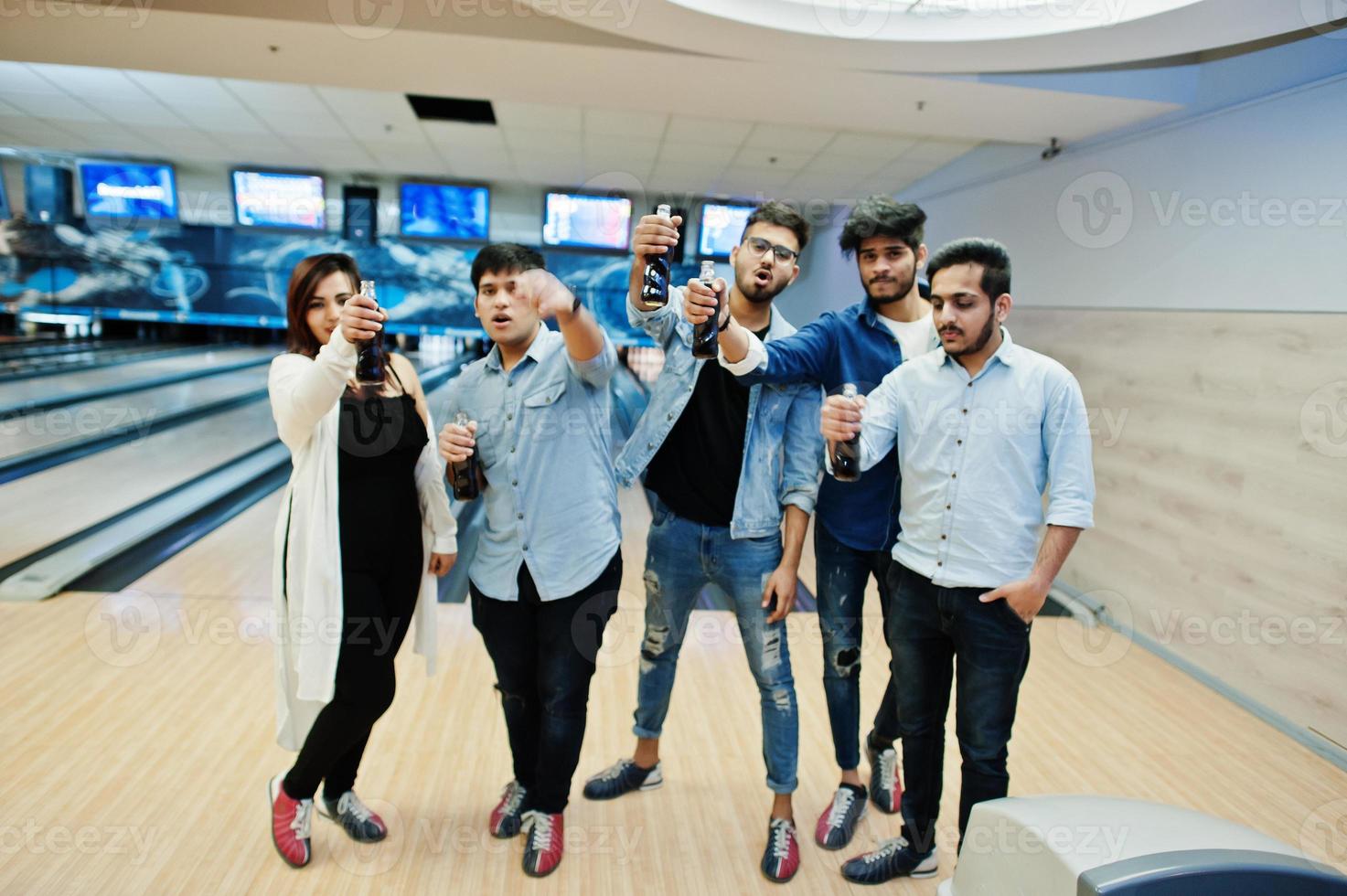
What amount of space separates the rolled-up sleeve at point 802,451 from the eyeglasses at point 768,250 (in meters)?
0.30

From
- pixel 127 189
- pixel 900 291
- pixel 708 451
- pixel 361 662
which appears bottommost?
pixel 361 662

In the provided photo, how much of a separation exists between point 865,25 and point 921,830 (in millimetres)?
2628

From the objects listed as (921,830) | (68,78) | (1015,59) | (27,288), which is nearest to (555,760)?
(921,830)

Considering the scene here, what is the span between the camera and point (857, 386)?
1.93m

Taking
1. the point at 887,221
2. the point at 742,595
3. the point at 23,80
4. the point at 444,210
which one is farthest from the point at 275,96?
the point at 742,595

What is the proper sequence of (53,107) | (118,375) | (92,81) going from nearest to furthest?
1. (92,81)
2. (53,107)
3. (118,375)

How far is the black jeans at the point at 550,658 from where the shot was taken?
1.69m

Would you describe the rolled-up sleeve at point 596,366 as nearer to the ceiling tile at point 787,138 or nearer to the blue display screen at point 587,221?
the ceiling tile at point 787,138

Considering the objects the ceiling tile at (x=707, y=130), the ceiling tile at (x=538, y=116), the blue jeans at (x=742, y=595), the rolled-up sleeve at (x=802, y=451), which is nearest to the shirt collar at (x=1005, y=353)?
the rolled-up sleeve at (x=802, y=451)

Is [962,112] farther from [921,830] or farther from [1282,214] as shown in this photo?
[921,830]

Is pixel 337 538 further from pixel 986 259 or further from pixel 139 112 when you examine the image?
pixel 139 112

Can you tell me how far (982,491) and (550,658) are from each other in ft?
3.12

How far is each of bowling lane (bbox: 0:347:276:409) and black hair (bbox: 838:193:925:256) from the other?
6.46 metres

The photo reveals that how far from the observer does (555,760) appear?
1.76m
